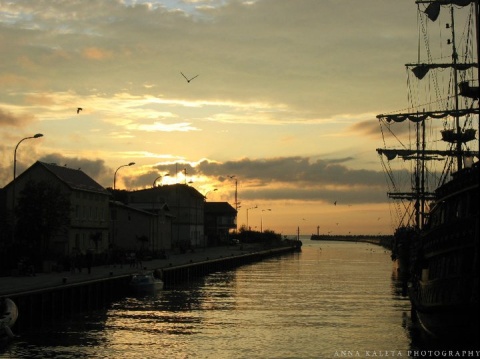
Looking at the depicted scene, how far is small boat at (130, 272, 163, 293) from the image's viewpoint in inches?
2284

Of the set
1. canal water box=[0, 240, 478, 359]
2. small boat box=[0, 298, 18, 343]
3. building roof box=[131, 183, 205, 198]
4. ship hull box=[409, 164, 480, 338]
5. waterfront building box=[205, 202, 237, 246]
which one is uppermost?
building roof box=[131, 183, 205, 198]

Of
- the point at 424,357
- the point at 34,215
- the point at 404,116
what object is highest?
the point at 404,116

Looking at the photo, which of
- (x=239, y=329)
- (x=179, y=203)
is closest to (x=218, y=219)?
(x=179, y=203)

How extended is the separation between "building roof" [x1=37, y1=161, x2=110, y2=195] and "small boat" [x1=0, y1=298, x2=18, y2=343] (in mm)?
42260

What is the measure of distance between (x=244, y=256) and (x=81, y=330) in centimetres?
7821

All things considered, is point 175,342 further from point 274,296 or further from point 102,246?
point 102,246

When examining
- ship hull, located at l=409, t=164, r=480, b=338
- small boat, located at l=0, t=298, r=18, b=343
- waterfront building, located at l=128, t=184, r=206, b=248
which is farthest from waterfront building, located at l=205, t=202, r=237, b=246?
ship hull, located at l=409, t=164, r=480, b=338

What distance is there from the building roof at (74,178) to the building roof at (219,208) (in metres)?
92.4

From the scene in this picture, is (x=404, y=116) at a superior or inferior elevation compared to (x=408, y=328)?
superior

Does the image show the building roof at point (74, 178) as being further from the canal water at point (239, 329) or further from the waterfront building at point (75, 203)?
the canal water at point (239, 329)

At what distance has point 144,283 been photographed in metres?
58.6

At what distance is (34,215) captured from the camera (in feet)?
208

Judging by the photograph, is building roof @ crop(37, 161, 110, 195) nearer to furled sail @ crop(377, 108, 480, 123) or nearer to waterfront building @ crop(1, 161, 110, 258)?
waterfront building @ crop(1, 161, 110, 258)

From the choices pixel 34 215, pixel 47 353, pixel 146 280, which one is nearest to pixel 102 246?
pixel 34 215
